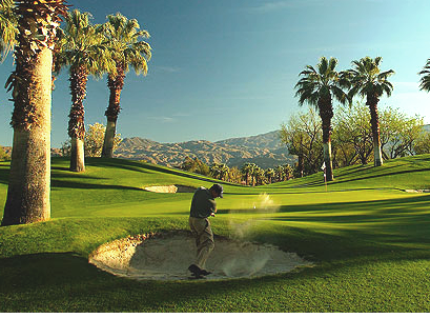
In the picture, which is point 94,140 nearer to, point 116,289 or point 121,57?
point 121,57

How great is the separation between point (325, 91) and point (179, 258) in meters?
37.2

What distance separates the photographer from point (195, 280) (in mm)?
6992

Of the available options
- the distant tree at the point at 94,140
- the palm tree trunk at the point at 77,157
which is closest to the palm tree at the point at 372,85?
the palm tree trunk at the point at 77,157

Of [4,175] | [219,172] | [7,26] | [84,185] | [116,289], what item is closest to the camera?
[116,289]

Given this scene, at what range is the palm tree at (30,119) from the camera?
933 cm

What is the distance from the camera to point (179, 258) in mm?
9383

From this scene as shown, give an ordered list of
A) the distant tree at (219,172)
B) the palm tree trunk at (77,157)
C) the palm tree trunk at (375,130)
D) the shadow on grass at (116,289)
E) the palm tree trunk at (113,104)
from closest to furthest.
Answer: the shadow on grass at (116,289), the palm tree trunk at (77,157), the palm tree trunk at (113,104), the palm tree trunk at (375,130), the distant tree at (219,172)

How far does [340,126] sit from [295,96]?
94.9 ft

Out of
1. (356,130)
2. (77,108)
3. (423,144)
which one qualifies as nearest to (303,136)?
(356,130)

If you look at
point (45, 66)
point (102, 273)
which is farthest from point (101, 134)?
point (102, 273)

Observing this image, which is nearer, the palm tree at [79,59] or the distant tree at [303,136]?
the palm tree at [79,59]

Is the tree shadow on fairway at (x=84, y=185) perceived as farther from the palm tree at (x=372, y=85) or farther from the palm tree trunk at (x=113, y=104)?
the palm tree at (x=372, y=85)

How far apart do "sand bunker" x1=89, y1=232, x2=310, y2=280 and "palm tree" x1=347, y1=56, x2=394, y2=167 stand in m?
39.1

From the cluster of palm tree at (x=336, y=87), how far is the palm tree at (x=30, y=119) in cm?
3718
